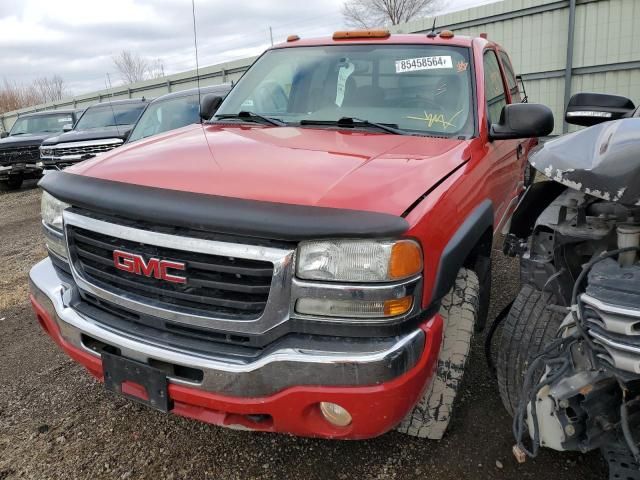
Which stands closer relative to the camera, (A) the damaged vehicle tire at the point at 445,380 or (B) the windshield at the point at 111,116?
(A) the damaged vehicle tire at the point at 445,380

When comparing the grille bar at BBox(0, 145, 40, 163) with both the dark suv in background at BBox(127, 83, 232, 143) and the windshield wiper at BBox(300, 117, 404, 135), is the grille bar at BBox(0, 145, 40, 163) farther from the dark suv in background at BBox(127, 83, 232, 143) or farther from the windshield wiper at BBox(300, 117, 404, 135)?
the windshield wiper at BBox(300, 117, 404, 135)

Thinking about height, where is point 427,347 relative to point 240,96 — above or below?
below

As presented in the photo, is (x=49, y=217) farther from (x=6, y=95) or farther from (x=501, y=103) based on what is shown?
(x=6, y=95)

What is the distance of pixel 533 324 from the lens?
2.14 m

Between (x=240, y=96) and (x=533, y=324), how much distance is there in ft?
7.50

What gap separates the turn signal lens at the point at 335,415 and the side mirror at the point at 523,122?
5.59 ft

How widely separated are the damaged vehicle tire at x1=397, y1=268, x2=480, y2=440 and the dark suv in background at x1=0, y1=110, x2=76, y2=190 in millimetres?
11201

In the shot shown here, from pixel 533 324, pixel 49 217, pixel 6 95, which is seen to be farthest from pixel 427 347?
pixel 6 95

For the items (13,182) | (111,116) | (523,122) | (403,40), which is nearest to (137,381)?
(523,122)

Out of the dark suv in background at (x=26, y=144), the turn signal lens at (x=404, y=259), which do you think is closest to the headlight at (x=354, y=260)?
the turn signal lens at (x=404, y=259)

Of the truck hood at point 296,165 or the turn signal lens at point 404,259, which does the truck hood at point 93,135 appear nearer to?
the truck hood at point 296,165

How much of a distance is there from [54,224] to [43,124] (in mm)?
11828

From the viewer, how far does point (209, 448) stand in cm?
230

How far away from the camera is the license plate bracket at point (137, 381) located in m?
1.86
